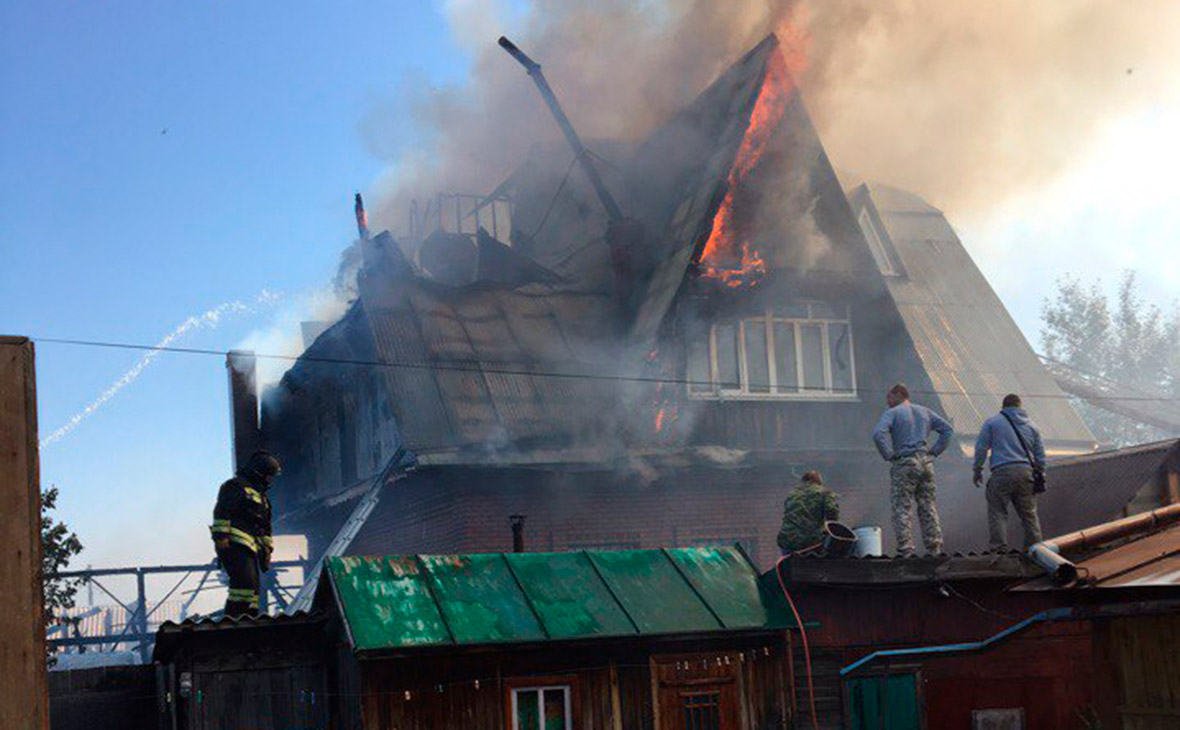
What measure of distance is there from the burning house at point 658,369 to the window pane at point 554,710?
5.64 m

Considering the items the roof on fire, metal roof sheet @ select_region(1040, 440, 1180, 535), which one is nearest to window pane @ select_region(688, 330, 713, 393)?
the roof on fire

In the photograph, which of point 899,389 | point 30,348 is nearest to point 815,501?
point 899,389

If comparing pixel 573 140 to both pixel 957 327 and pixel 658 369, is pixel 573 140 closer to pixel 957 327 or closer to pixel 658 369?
pixel 658 369

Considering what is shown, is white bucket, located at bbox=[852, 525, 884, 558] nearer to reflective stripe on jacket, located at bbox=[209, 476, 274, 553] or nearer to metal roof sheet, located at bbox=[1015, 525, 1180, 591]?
metal roof sheet, located at bbox=[1015, 525, 1180, 591]

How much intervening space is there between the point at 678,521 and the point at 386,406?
484 centimetres

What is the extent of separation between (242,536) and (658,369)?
7775 mm

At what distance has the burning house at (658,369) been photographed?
18.6m

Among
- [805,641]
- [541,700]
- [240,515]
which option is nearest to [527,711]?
[541,700]

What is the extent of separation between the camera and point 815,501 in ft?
46.1

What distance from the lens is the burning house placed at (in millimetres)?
18625

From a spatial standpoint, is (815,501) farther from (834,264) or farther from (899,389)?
(834,264)

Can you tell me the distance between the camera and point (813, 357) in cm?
2091

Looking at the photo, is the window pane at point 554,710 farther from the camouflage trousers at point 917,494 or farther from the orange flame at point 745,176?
the orange flame at point 745,176

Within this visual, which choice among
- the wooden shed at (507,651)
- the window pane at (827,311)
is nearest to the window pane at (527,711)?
the wooden shed at (507,651)
